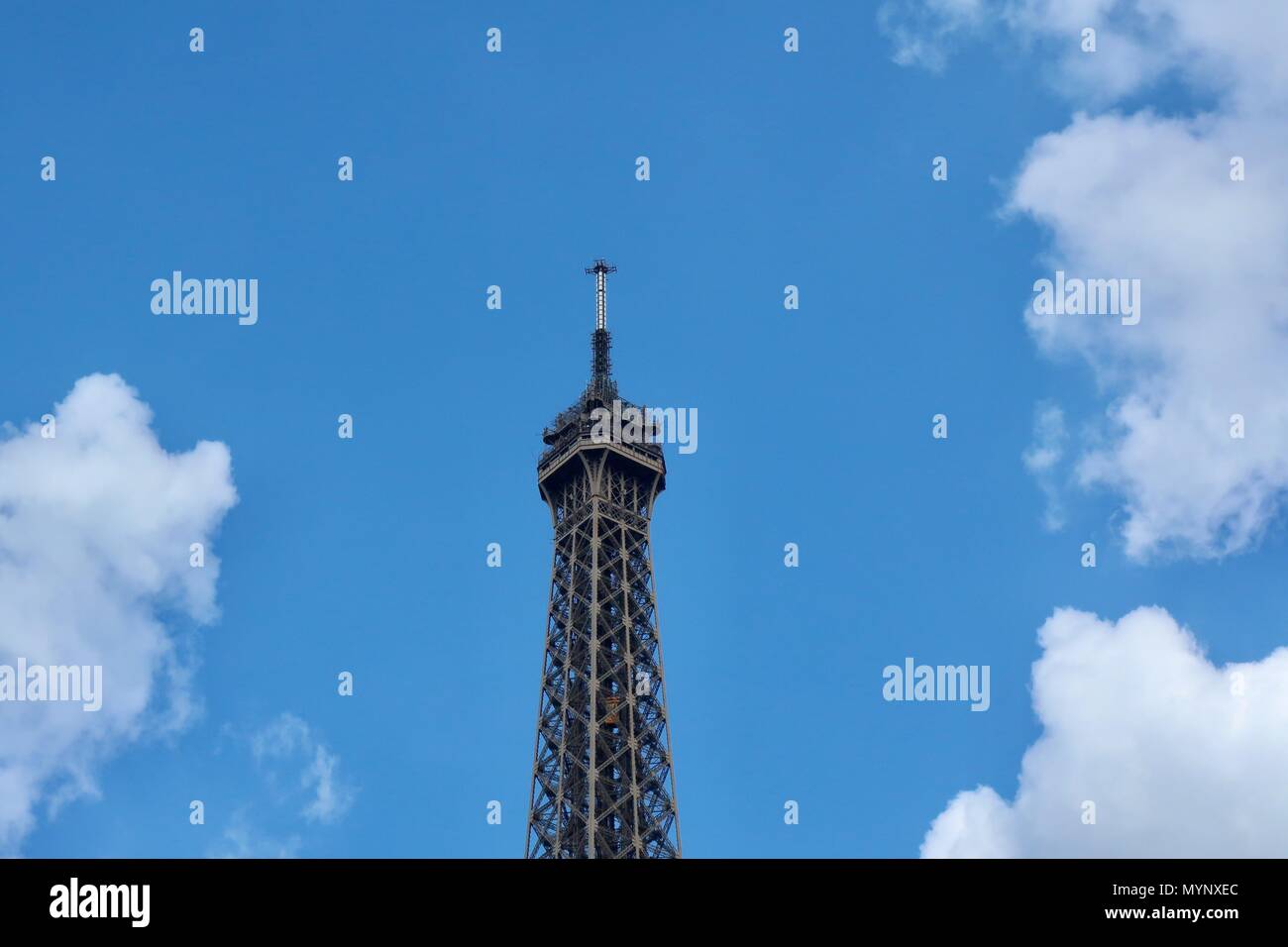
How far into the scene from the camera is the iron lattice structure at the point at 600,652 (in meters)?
130

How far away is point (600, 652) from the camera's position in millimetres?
137500

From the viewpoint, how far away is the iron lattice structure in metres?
130

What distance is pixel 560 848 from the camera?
127500 millimetres
